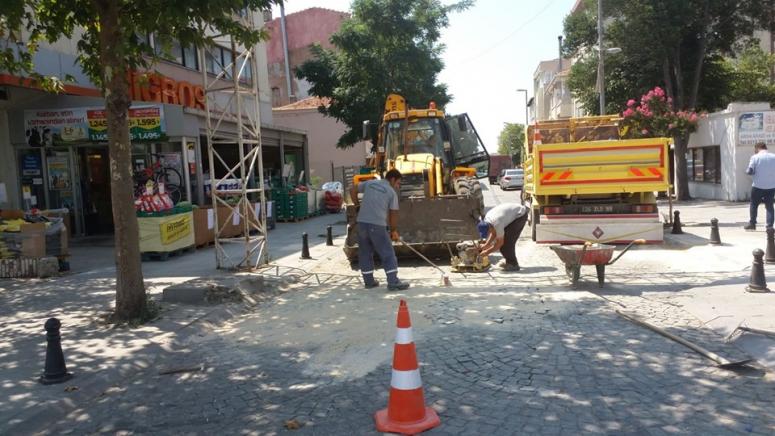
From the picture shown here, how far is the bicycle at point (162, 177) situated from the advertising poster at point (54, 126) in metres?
1.64

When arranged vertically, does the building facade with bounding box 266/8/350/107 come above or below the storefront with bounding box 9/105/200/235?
above

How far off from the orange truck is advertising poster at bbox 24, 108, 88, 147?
10826mm

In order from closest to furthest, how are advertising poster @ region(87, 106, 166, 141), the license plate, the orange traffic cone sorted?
the orange traffic cone
the license plate
advertising poster @ region(87, 106, 166, 141)

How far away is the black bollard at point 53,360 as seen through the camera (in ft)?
16.1

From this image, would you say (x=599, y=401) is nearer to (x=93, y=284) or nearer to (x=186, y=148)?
(x=93, y=284)

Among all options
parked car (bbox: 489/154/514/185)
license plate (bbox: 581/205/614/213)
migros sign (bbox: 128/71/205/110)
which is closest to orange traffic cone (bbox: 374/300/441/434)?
license plate (bbox: 581/205/614/213)

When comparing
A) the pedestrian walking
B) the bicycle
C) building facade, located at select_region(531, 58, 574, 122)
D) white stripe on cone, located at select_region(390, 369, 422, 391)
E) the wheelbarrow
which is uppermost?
building facade, located at select_region(531, 58, 574, 122)

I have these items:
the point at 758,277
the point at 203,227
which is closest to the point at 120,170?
the point at 203,227

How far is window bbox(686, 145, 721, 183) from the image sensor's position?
874 inches

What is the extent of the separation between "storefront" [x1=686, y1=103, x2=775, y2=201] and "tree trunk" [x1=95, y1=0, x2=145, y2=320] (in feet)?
62.4

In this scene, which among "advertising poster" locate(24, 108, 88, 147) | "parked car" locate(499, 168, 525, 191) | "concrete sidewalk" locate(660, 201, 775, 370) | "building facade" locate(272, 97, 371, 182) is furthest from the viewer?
"parked car" locate(499, 168, 525, 191)

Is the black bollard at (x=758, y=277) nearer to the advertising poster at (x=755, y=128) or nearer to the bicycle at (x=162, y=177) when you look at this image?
the bicycle at (x=162, y=177)

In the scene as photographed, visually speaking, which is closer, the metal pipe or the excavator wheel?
the excavator wheel

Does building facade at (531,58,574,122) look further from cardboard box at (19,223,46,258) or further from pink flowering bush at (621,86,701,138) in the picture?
cardboard box at (19,223,46,258)
